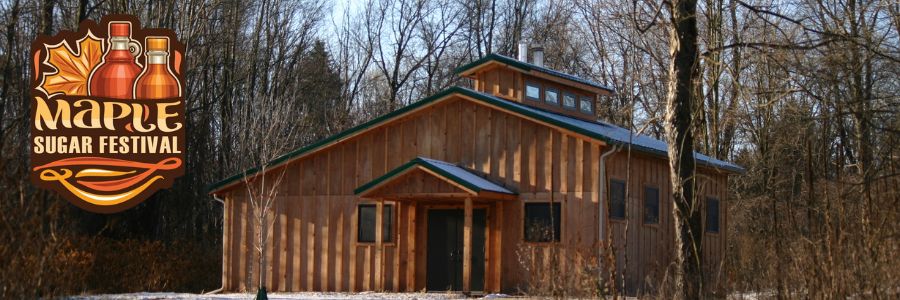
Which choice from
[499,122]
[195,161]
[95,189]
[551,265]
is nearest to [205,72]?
[195,161]

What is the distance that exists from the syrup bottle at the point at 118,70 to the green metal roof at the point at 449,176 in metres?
6.40

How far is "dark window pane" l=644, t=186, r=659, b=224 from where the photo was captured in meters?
24.3

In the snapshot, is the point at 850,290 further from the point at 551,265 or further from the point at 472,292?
the point at 472,292

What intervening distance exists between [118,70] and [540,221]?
10.5 meters

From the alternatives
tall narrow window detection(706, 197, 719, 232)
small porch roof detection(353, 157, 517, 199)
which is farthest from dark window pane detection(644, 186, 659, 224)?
small porch roof detection(353, 157, 517, 199)

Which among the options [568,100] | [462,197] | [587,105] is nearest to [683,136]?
[462,197]

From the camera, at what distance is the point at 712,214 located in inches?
1072

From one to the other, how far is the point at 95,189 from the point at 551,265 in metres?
14.9

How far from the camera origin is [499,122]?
2388 centimetres

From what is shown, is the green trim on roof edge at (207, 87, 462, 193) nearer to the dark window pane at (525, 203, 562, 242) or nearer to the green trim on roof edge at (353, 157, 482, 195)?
the green trim on roof edge at (353, 157, 482, 195)

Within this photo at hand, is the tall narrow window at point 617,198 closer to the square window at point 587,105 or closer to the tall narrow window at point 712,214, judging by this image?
the tall narrow window at point 712,214

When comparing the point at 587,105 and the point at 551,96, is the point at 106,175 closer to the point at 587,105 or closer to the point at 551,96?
the point at 551,96

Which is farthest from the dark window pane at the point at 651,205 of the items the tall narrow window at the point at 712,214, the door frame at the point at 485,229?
the door frame at the point at 485,229

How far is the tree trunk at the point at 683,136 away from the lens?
13.2 metres
